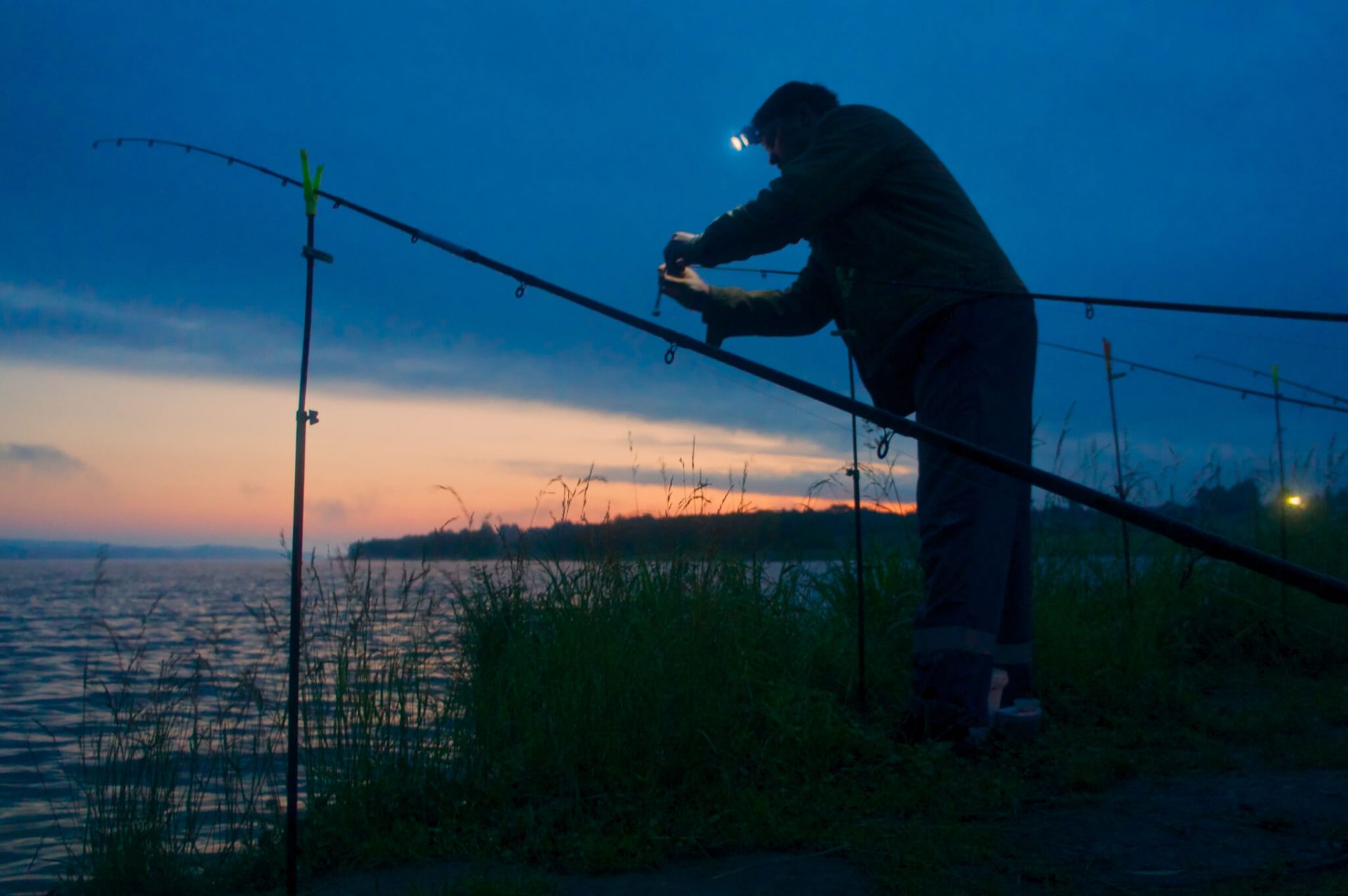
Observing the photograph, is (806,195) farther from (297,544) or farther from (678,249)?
(297,544)

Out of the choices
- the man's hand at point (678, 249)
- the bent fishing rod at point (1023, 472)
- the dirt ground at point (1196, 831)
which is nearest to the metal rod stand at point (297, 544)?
the bent fishing rod at point (1023, 472)

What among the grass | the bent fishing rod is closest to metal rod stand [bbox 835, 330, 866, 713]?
the grass

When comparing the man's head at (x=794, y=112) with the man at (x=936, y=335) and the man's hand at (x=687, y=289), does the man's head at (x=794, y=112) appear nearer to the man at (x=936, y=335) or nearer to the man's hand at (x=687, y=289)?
the man at (x=936, y=335)

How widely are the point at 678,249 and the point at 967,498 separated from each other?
52.9 inches

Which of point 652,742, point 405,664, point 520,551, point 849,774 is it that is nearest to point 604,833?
point 652,742

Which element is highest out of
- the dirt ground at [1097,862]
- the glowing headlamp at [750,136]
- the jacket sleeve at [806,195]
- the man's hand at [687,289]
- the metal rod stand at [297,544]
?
the glowing headlamp at [750,136]

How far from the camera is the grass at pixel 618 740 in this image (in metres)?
2.46

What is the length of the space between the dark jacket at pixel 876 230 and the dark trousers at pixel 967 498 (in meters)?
0.14

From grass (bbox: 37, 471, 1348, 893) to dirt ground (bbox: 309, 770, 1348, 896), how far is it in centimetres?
4

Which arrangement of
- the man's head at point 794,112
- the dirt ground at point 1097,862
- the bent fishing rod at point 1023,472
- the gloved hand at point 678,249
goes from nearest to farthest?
the bent fishing rod at point 1023,472, the dirt ground at point 1097,862, the gloved hand at point 678,249, the man's head at point 794,112

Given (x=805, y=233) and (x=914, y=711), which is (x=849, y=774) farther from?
(x=805, y=233)

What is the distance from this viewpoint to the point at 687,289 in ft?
11.7

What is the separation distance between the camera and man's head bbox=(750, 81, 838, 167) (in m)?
3.73

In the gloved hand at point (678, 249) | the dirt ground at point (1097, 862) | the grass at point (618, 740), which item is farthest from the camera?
the gloved hand at point (678, 249)
